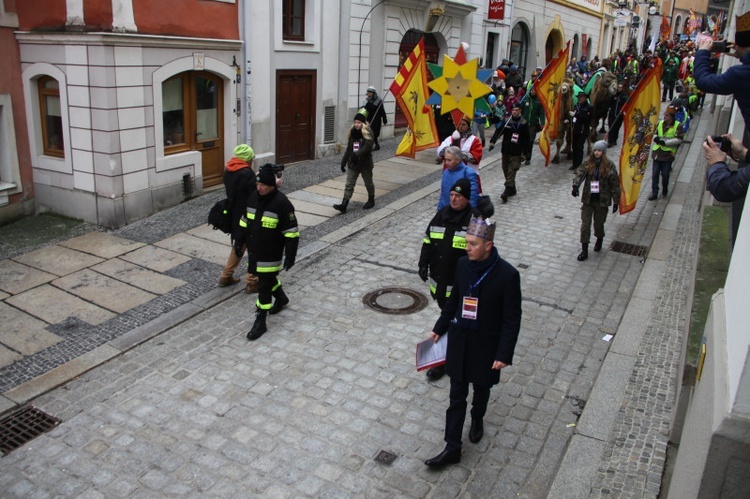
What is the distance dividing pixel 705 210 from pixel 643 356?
323 centimetres

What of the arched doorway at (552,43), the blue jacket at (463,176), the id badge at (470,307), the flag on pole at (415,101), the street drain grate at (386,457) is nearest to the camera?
the id badge at (470,307)

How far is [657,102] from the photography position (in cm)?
999

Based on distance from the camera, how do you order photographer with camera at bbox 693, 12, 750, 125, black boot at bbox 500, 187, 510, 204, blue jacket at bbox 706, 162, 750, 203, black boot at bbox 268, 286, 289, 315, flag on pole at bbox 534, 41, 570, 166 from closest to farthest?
blue jacket at bbox 706, 162, 750, 203 → photographer with camera at bbox 693, 12, 750, 125 → black boot at bbox 268, 286, 289, 315 → black boot at bbox 500, 187, 510, 204 → flag on pole at bbox 534, 41, 570, 166

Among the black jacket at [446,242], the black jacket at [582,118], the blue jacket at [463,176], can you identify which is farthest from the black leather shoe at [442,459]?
the black jacket at [582,118]

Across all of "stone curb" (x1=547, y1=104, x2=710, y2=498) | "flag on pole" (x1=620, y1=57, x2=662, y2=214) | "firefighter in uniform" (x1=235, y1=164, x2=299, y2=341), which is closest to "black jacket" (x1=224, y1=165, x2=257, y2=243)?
"firefighter in uniform" (x1=235, y1=164, x2=299, y2=341)

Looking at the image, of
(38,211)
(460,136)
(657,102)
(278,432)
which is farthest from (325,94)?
(278,432)

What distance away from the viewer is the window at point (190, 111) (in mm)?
11539

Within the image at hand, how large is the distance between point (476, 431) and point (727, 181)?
2685 mm

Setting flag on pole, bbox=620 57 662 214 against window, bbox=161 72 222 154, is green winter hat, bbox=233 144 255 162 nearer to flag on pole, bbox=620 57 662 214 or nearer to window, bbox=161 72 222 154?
window, bbox=161 72 222 154

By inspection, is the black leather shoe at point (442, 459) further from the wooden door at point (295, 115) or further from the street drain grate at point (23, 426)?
the wooden door at point (295, 115)

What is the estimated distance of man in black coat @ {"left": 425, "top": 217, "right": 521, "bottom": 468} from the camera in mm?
4621

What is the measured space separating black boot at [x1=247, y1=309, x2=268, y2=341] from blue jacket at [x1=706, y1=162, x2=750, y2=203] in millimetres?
4570

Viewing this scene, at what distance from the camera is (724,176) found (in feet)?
13.4

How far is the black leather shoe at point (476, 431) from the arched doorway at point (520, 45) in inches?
1017
